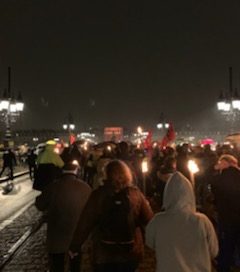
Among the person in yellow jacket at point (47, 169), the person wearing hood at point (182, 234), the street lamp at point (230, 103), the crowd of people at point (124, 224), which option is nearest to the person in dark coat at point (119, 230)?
the crowd of people at point (124, 224)

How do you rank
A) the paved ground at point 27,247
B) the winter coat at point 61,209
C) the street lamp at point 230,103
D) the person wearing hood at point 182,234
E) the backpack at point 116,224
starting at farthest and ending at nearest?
the street lamp at point 230,103 < the paved ground at point 27,247 < the winter coat at point 61,209 < the backpack at point 116,224 < the person wearing hood at point 182,234

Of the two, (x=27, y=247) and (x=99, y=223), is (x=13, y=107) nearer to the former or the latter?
(x=27, y=247)

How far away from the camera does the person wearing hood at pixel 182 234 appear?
4285 millimetres

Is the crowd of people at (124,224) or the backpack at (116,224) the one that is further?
the backpack at (116,224)

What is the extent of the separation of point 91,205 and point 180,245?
92 centimetres

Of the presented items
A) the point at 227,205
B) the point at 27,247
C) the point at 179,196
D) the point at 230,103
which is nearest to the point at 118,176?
the point at 179,196

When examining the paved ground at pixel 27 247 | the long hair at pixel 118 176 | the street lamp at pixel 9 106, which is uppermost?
the street lamp at pixel 9 106

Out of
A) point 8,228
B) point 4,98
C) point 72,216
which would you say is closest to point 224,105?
point 4,98

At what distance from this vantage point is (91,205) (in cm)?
484

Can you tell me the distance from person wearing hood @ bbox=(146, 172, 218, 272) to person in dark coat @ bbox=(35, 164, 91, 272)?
1952mm

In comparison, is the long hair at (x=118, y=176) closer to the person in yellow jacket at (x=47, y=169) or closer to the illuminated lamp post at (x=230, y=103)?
the person in yellow jacket at (x=47, y=169)

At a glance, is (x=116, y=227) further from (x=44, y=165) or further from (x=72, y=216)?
(x=44, y=165)

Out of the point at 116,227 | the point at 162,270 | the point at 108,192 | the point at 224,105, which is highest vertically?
the point at 224,105

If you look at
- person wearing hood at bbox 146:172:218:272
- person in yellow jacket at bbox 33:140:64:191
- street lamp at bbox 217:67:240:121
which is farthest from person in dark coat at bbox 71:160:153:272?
street lamp at bbox 217:67:240:121
